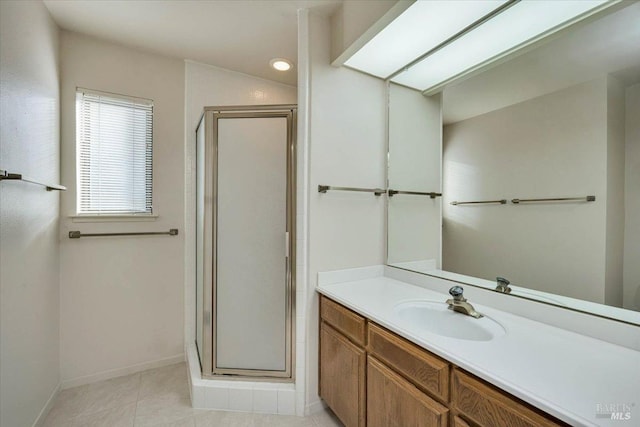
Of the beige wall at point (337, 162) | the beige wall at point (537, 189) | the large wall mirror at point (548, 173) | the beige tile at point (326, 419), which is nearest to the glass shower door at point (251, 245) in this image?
the beige wall at point (337, 162)

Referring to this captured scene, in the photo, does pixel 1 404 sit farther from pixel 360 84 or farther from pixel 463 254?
pixel 360 84

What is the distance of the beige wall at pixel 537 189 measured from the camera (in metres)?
1.07

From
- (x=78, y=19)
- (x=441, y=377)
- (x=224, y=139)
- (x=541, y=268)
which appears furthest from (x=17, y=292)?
(x=541, y=268)

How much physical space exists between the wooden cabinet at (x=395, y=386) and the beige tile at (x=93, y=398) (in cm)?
138

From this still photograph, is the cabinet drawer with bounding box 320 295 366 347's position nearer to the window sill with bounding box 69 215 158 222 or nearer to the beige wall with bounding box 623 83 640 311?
the beige wall with bounding box 623 83 640 311

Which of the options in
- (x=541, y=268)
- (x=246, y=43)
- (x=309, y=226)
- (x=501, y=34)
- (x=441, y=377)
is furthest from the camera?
(x=246, y=43)

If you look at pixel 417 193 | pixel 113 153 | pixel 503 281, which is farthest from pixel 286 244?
pixel 113 153

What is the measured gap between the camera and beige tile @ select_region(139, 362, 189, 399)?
195 centimetres

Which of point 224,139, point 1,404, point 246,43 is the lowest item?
point 1,404

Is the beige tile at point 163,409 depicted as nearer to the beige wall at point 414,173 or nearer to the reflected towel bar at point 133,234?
the reflected towel bar at point 133,234

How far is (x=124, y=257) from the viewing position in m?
2.14

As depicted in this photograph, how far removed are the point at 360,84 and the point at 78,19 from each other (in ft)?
6.22

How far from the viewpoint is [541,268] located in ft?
3.96

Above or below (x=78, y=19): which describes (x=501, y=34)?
below
